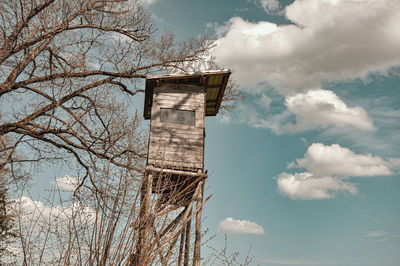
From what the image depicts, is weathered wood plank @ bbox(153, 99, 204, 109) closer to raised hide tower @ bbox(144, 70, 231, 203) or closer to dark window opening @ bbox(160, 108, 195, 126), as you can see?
raised hide tower @ bbox(144, 70, 231, 203)

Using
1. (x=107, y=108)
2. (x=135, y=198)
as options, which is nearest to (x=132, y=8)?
(x=107, y=108)

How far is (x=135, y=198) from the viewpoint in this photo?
11.4ft

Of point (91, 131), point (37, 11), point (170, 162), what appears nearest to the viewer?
point (170, 162)

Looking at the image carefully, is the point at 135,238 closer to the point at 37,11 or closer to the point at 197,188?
the point at 197,188

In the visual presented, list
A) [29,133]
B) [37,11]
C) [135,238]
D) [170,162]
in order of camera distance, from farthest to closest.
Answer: [29,133] → [37,11] → [170,162] → [135,238]

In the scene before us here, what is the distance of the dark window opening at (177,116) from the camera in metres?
9.72

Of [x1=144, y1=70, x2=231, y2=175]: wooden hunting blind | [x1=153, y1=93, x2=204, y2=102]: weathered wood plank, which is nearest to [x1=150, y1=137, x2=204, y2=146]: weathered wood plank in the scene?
[x1=144, y1=70, x2=231, y2=175]: wooden hunting blind

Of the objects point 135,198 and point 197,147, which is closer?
point 135,198

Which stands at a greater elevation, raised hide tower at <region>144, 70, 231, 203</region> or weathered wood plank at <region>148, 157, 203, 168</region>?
raised hide tower at <region>144, 70, 231, 203</region>

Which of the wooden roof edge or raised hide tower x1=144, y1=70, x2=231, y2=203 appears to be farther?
the wooden roof edge

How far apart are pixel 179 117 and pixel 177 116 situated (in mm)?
66

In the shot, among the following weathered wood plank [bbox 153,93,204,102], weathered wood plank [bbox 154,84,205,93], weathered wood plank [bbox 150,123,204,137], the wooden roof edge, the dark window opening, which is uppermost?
the wooden roof edge

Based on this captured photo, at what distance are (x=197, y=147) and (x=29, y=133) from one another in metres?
5.64

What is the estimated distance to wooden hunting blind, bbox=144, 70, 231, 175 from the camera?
30.7 feet
